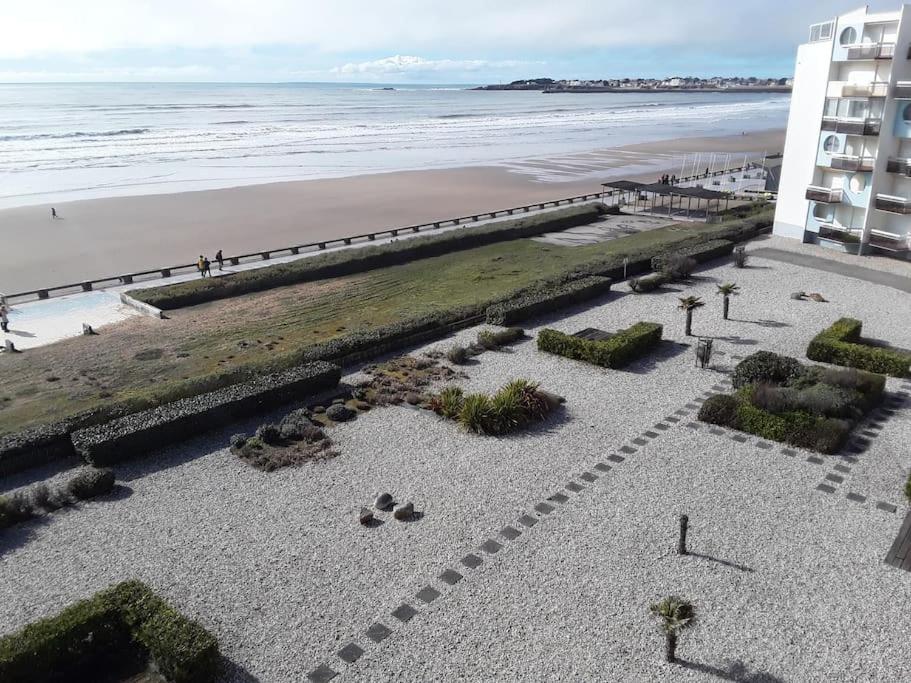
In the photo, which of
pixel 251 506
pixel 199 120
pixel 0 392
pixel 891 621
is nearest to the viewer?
pixel 891 621

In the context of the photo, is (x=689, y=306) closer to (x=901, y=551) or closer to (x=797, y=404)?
(x=797, y=404)

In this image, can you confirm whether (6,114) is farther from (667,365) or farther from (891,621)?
(891,621)

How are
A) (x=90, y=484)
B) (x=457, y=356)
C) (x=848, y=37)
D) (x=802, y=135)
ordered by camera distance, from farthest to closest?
(x=802, y=135), (x=848, y=37), (x=457, y=356), (x=90, y=484)

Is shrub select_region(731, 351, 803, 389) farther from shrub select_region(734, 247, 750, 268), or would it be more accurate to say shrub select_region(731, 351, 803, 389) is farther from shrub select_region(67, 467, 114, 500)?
shrub select_region(67, 467, 114, 500)

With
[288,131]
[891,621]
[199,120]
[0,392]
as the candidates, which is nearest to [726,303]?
[891,621]

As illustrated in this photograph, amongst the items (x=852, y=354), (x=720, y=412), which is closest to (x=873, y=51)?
(x=852, y=354)

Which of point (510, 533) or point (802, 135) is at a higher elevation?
point (802, 135)
